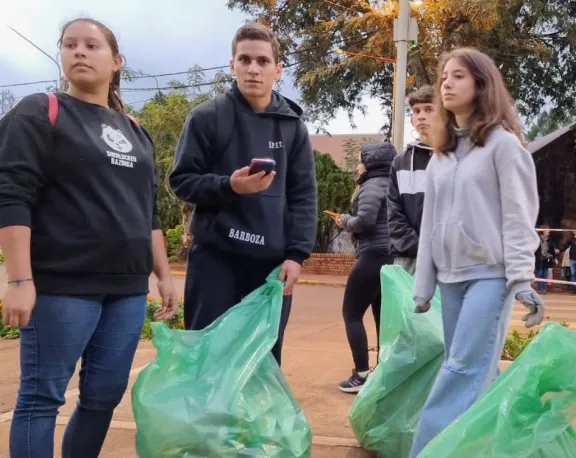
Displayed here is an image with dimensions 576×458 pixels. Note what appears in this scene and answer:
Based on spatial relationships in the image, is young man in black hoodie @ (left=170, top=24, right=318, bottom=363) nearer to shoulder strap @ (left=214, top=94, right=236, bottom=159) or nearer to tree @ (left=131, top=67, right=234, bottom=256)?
shoulder strap @ (left=214, top=94, right=236, bottom=159)

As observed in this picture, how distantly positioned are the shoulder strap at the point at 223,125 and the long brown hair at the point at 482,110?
83 centimetres

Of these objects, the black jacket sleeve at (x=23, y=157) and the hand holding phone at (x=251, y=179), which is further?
the hand holding phone at (x=251, y=179)

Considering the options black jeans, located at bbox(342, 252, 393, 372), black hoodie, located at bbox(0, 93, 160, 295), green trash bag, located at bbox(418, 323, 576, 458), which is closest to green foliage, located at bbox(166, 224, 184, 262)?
black jeans, located at bbox(342, 252, 393, 372)

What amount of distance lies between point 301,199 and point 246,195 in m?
0.30

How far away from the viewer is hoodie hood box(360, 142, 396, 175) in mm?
4301

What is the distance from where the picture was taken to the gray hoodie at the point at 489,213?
2.43 meters

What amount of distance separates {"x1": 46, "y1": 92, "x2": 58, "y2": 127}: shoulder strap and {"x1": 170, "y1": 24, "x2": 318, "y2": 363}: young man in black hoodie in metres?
0.61

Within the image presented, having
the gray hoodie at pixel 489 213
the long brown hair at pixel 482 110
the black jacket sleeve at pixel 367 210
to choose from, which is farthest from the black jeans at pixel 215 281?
the black jacket sleeve at pixel 367 210

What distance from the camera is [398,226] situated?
361cm

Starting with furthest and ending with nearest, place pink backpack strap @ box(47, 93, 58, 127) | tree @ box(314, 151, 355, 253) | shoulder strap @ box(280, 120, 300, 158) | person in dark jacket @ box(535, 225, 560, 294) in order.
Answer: tree @ box(314, 151, 355, 253)
person in dark jacket @ box(535, 225, 560, 294)
shoulder strap @ box(280, 120, 300, 158)
pink backpack strap @ box(47, 93, 58, 127)

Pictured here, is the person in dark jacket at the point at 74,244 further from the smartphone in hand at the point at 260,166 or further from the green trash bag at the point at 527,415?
the green trash bag at the point at 527,415

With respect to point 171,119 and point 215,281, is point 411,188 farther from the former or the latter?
point 171,119

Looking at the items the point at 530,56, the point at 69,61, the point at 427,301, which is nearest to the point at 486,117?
the point at 427,301

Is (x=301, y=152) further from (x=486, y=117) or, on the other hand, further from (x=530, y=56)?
(x=530, y=56)
